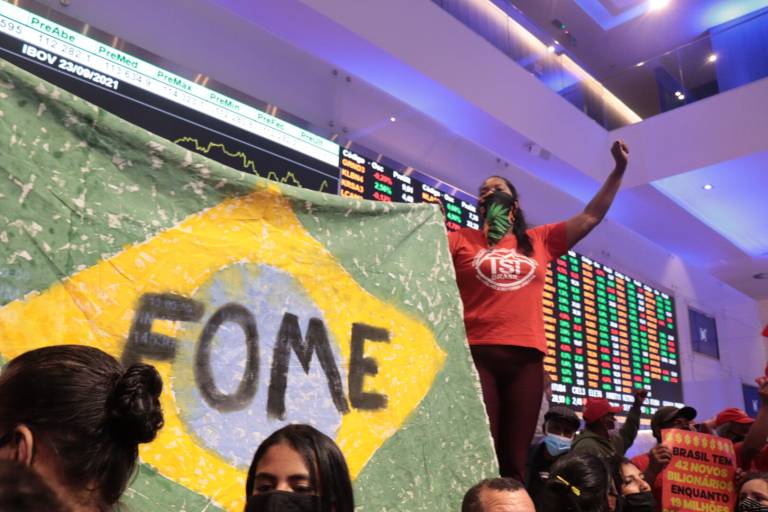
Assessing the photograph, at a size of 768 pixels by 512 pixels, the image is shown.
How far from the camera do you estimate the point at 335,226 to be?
1679 millimetres

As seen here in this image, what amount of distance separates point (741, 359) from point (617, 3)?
4.47 meters

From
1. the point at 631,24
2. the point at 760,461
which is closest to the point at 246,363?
the point at 760,461

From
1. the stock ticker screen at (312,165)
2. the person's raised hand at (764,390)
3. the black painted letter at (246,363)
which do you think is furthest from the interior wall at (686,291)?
the black painted letter at (246,363)

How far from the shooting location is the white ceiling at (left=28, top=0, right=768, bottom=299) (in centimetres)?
325

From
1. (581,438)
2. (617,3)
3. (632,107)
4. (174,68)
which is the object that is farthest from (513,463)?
(617,3)

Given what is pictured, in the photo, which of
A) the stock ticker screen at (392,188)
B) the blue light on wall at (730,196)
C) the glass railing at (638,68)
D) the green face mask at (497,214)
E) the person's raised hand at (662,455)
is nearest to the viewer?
the green face mask at (497,214)

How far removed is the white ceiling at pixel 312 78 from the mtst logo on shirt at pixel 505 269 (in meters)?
1.87

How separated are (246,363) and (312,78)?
9.17 feet

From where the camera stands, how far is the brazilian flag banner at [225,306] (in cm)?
120

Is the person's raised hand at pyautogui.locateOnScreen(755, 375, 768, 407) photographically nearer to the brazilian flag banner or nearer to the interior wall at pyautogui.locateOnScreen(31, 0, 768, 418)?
the brazilian flag banner

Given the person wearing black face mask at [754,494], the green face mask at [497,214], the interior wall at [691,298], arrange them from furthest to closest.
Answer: the interior wall at [691,298]
the person wearing black face mask at [754,494]
the green face mask at [497,214]

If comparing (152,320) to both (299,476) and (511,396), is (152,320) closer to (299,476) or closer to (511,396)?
(299,476)

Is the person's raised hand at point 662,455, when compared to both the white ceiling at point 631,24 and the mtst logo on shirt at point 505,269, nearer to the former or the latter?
the mtst logo on shirt at point 505,269

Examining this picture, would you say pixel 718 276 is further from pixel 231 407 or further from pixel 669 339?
pixel 231 407
